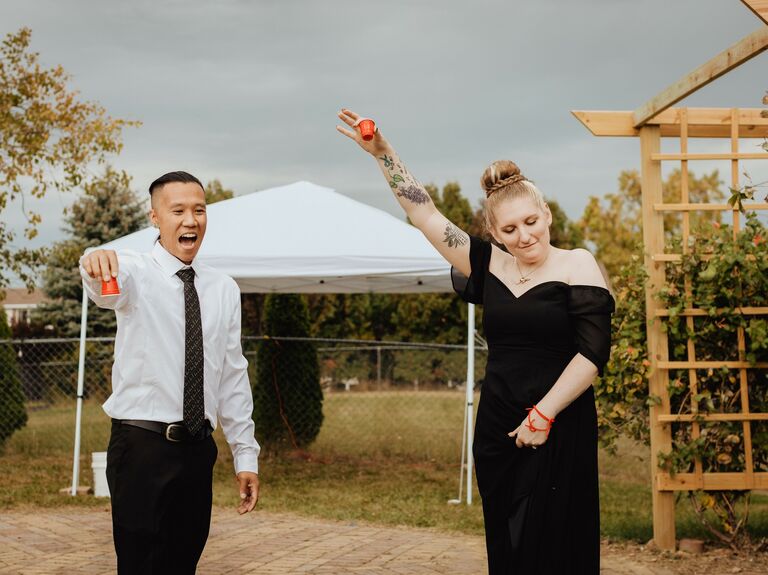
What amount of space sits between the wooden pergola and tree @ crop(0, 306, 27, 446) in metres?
8.41

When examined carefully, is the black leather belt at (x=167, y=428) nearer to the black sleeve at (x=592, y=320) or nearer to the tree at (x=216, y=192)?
the black sleeve at (x=592, y=320)

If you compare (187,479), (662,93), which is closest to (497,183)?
(187,479)

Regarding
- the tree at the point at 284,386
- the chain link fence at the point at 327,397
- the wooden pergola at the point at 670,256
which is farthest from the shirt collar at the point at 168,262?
the tree at the point at 284,386

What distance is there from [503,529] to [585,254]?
968mm

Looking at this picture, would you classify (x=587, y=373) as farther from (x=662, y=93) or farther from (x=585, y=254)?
(x=662, y=93)

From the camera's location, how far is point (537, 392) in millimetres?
3113

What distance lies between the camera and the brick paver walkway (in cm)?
599

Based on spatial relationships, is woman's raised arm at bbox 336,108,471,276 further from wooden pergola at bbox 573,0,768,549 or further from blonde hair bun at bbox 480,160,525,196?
wooden pergola at bbox 573,0,768,549

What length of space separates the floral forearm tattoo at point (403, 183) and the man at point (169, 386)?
2.27ft

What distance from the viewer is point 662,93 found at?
6.23m

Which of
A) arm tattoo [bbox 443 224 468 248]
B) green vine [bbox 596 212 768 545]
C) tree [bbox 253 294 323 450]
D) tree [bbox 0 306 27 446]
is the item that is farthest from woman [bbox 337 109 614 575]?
tree [bbox 0 306 27 446]

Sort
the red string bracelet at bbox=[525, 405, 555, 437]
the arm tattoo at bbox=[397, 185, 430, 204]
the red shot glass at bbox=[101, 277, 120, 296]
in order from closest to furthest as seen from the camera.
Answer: the red shot glass at bbox=[101, 277, 120, 296] < the red string bracelet at bbox=[525, 405, 555, 437] < the arm tattoo at bbox=[397, 185, 430, 204]

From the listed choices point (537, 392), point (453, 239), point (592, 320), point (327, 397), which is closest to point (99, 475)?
point (453, 239)

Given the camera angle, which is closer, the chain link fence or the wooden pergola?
the wooden pergola
